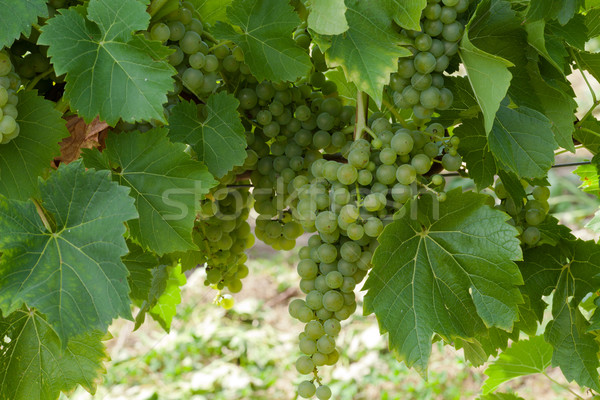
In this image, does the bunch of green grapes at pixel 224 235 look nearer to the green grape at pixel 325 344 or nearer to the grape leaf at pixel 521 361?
the green grape at pixel 325 344

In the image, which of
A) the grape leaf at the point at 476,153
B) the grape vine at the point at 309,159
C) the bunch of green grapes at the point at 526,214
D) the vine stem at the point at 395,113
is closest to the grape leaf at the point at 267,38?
the grape vine at the point at 309,159

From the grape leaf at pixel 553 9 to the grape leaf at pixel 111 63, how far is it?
1.23ft

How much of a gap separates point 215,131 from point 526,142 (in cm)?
37

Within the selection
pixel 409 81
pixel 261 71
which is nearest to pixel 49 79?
pixel 261 71

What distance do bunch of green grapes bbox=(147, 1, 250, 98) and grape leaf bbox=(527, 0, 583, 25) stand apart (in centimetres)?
34

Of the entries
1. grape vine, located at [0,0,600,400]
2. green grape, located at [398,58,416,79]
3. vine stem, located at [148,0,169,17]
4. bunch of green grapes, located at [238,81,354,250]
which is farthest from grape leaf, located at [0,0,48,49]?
green grape, located at [398,58,416,79]

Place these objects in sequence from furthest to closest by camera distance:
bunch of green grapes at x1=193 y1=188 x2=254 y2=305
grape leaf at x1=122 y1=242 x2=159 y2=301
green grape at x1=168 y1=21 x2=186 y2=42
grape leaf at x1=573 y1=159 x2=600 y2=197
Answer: grape leaf at x1=573 y1=159 x2=600 y2=197 → bunch of green grapes at x1=193 y1=188 x2=254 y2=305 → grape leaf at x1=122 y1=242 x2=159 y2=301 → green grape at x1=168 y1=21 x2=186 y2=42

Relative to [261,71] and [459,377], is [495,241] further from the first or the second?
[459,377]

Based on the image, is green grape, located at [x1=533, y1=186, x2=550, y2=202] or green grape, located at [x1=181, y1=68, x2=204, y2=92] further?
green grape, located at [x1=533, y1=186, x2=550, y2=202]

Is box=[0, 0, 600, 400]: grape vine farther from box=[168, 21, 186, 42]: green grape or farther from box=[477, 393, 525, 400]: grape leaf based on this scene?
box=[477, 393, 525, 400]: grape leaf

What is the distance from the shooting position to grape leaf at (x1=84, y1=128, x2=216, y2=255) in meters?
0.65

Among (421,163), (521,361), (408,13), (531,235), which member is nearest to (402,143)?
(421,163)

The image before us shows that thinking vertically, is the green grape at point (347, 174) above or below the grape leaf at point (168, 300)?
above

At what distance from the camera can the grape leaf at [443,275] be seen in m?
0.64
